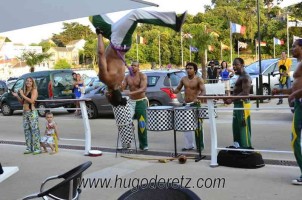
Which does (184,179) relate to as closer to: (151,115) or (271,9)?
(151,115)

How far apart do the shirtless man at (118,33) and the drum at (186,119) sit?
185 inches

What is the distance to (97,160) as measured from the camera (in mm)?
8555

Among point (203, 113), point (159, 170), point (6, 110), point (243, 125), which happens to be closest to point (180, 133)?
point (203, 113)

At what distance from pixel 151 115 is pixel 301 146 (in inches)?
122

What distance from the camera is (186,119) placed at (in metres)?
8.11

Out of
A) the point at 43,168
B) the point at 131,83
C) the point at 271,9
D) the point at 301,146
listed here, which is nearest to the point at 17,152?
the point at 43,168

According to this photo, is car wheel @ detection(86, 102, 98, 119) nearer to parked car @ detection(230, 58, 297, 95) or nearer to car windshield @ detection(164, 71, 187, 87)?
car windshield @ detection(164, 71, 187, 87)

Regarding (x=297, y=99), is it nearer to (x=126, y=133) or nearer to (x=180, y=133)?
(x=126, y=133)

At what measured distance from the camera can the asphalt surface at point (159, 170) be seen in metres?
6.21

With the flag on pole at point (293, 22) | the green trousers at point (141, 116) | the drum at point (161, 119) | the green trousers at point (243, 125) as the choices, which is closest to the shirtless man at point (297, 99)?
the green trousers at point (243, 125)

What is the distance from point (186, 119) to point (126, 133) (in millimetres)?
1716

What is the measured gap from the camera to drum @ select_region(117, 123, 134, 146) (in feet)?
30.5

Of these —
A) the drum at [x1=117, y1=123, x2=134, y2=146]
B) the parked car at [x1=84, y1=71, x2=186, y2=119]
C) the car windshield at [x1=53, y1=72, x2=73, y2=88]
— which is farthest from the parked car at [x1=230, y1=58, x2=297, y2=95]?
the drum at [x1=117, y1=123, x2=134, y2=146]

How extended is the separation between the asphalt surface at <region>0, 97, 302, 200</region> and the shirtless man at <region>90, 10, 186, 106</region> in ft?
10.2
